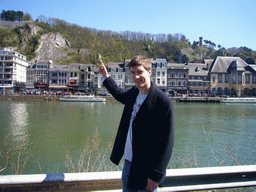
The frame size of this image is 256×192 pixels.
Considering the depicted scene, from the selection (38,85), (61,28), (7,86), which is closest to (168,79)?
(38,85)

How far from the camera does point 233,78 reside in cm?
5619

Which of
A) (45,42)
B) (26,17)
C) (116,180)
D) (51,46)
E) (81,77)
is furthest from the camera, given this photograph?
(26,17)

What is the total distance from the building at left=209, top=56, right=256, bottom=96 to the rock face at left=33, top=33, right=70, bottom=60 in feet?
196

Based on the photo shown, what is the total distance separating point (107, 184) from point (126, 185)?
325 millimetres

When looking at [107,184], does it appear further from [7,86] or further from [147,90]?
[7,86]

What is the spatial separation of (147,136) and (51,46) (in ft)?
313

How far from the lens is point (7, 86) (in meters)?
59.6

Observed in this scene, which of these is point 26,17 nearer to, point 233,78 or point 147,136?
point 233,78

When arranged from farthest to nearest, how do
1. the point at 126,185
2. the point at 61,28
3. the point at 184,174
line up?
the point at 61,28, the point at 184,174, the point at 126,185

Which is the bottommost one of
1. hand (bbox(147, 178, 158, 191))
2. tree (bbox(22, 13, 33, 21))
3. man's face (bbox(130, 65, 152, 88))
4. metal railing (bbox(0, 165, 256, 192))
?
metal railing (bbox(0, 165, 256, 192))

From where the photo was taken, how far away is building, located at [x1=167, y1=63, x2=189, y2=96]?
5688cm

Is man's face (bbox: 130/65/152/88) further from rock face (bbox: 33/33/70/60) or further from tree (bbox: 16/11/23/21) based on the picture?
tree (bbox: 16/11/23/21)

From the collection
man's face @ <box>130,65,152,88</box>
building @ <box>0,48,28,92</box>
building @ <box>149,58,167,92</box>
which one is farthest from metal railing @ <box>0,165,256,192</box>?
building @ <box>0,48,28,92</box>

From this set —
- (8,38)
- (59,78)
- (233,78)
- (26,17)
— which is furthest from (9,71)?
(26,17)
